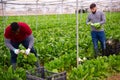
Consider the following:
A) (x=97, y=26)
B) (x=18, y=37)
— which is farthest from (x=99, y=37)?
(x=18, y=37)

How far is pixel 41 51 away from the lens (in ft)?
28.1

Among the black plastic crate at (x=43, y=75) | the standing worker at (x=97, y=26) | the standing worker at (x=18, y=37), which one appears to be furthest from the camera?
the standing worker at (x=97, y=26)

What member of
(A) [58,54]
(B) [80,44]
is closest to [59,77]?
(A) [58,54]

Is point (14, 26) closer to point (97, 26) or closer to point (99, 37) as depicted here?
point (97, 26)

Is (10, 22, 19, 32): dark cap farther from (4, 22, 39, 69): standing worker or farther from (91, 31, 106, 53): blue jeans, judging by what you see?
(91, 31, 106, 53): blue jeans

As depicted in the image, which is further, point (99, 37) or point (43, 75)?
point (99, 37)

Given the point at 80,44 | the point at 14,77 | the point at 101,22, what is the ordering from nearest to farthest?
the point at 14,77 < the point at 101,22 < the point at 80,44

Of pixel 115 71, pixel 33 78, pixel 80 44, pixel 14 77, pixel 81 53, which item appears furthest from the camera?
pixel 80 44

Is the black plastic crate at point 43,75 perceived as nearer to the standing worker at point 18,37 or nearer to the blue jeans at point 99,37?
the standing worker at point 18,37

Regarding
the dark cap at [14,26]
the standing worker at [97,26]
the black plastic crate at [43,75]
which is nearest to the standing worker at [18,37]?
the dark cap at [14,26]

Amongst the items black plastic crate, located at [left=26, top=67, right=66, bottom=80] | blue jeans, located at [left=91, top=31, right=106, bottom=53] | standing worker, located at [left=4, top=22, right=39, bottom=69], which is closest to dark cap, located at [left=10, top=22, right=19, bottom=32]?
standing worker, located at [left=4, top=22, right=39, bottom=69]

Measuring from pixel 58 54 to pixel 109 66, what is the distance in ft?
5.64

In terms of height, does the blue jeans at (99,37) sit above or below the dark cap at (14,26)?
below

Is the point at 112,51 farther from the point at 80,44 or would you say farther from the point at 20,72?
the point at 20,72
